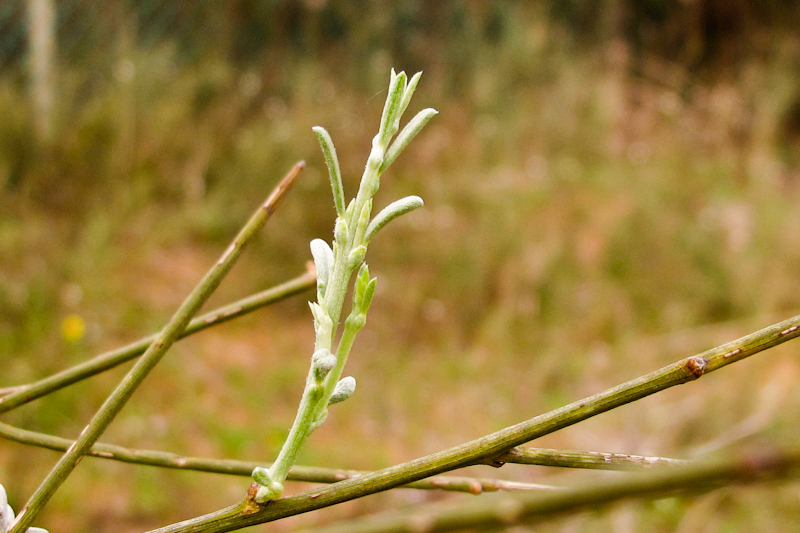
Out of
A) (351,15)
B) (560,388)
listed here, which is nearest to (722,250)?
(560,388)

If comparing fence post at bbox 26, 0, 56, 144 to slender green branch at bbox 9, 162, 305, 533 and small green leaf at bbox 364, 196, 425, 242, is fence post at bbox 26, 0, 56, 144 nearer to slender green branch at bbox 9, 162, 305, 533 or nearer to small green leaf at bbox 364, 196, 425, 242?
slender green branch at bbox 9, 162, 305, 533

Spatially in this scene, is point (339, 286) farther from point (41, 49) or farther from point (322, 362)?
point (41, 49)

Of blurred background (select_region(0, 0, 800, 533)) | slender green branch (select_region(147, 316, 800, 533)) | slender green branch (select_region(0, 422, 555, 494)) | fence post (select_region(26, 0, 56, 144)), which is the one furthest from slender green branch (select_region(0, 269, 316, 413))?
fence post (select_region(26, 0, 56, 144))

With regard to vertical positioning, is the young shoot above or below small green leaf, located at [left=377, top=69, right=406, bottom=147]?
below

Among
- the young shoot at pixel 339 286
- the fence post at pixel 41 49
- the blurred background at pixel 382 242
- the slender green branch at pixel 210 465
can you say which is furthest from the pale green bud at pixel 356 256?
the fence post at pixel 41 49

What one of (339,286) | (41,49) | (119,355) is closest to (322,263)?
(339,286)

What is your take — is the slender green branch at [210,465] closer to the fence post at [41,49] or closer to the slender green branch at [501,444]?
the slender green branch at [501,444]

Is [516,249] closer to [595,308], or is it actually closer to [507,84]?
[595,308]
